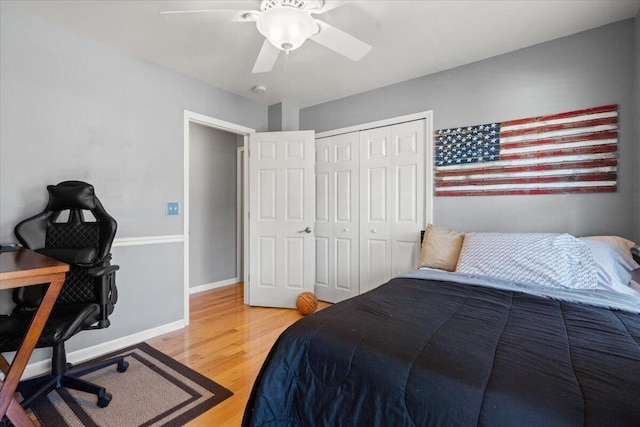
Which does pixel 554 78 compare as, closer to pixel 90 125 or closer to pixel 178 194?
pixel 178 194

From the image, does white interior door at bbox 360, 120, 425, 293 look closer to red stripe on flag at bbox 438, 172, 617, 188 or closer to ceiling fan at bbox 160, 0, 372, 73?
red stripe on flag at bbox 438, 172, 617, 188

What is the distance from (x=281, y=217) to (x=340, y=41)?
213 cm

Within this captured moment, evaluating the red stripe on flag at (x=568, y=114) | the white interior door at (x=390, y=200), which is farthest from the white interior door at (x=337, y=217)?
the red stripe on flag at (x=568, y=114)

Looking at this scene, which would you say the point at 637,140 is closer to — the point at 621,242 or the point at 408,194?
the point at 621,242

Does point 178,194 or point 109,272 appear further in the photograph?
point 178,194

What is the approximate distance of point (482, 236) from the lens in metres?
2.22

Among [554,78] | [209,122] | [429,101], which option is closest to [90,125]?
[209,122]

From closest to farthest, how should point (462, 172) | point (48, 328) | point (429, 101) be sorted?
1. point (48, 328)
2. point (462, 172)
3. point (429, 101)

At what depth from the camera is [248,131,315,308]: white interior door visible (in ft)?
11.6

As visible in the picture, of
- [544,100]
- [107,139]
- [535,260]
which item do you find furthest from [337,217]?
[107,139]

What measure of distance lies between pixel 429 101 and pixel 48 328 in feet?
11.0

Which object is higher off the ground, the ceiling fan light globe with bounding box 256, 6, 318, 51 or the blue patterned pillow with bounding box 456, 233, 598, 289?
the ceiling fan light globe with bounding box 256, 6, 318, 51

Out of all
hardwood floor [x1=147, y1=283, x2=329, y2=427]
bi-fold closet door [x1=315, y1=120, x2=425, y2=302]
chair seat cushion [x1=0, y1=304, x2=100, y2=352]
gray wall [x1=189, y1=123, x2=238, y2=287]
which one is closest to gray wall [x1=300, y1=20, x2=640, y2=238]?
bi-fold closet door [x1=315, y1=120, x2=425, y2=302]

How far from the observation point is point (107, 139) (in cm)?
246
